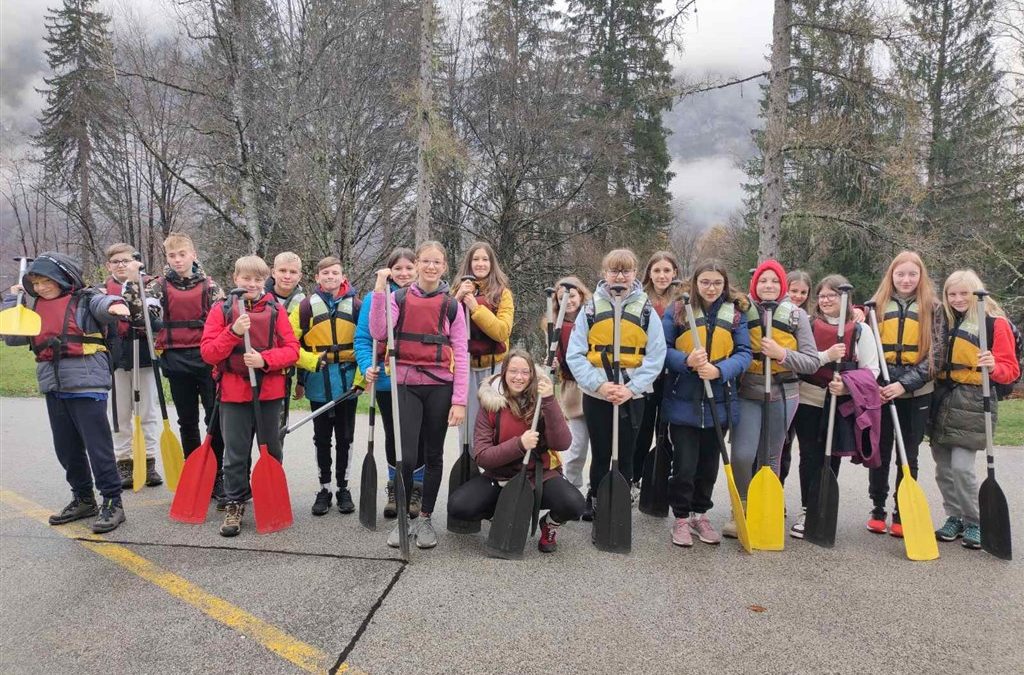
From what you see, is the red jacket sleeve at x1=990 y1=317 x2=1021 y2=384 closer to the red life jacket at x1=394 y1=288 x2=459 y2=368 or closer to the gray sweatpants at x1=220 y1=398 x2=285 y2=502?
the red life jacket at x1=394 y1=288 x2=459 y2=368

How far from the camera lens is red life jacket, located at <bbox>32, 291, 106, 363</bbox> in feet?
14.1

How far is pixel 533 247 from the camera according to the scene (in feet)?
68.5

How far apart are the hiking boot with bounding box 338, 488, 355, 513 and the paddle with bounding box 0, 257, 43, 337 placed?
Answer: 2412 mm

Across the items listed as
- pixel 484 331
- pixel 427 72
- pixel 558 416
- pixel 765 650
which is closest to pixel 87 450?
pixel 484 331

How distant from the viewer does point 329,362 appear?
16.2 ft

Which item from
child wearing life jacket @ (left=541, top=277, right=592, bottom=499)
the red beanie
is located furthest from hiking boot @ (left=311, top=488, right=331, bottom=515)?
the red beanie

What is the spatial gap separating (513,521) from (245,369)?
87.6 inches

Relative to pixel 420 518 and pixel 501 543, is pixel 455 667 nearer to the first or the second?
pixel 501 543

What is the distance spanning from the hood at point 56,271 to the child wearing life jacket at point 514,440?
10.0 feet

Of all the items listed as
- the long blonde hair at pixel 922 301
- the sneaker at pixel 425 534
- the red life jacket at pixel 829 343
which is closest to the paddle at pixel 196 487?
the sneaker at pixel 425 534

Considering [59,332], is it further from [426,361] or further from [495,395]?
[495,395]

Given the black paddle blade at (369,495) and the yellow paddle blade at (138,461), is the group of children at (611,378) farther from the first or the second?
the yellow paddle blade at (138,461)

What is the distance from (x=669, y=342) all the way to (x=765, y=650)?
7.03 feet

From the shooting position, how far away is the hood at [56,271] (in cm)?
430
